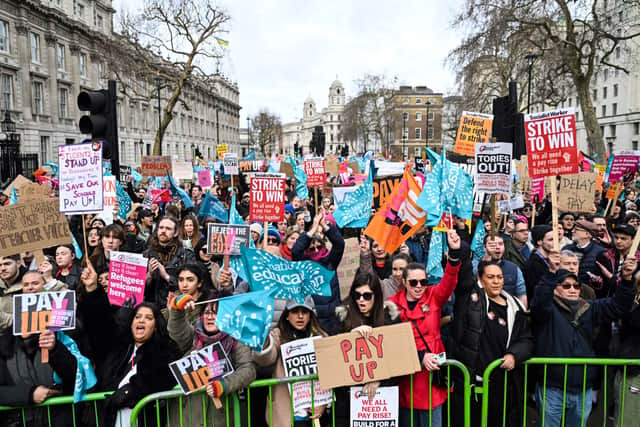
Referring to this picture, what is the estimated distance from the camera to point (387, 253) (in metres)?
5.99

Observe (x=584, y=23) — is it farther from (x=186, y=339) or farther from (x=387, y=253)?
(x=186, y=339)

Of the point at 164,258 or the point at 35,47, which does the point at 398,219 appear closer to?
the point at 164,258

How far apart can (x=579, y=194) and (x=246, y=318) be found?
7652 millimetres

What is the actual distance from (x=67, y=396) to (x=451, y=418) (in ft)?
9.67

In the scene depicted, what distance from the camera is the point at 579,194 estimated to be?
29.9 ft

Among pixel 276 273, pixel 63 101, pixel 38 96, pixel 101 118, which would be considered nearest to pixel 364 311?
pixel 276 273

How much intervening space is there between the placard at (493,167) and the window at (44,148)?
37972mm

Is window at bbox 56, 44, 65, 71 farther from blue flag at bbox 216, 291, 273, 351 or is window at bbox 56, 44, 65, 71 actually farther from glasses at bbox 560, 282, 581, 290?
glasses at bbox 560, 282, 581, 290

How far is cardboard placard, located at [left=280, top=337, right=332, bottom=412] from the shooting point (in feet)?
12.1

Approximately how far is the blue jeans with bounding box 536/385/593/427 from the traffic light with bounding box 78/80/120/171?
16.8ft

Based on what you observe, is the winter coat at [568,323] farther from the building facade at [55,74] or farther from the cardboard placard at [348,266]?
the building facade at [55,74]

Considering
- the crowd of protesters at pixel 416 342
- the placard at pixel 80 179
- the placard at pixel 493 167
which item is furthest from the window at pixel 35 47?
the placard at pixel 493 167

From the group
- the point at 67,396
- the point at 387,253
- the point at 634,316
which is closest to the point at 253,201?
the point at 387,253

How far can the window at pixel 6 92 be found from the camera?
1321 inches
